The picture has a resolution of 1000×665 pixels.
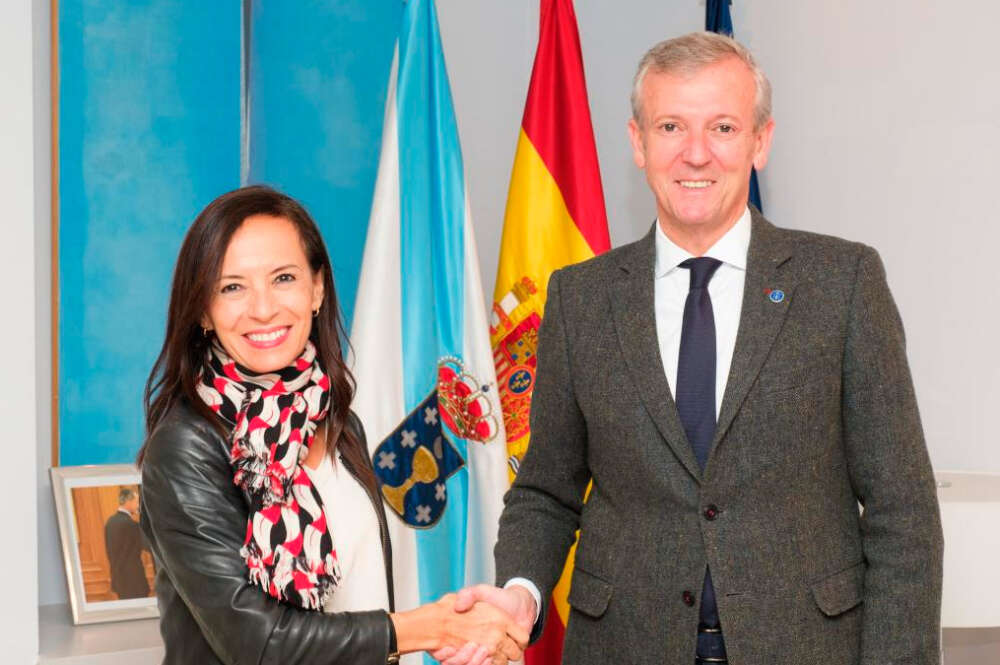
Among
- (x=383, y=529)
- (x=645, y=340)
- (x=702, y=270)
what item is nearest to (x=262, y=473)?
(x=383, y=529)

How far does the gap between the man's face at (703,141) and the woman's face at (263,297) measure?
60 centimetres

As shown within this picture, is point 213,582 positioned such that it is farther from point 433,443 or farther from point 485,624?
point 433,443

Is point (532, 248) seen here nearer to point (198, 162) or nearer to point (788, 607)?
point (198, 162)

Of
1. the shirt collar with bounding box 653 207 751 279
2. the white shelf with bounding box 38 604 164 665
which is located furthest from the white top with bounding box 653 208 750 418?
the white shelf with bounding box 38 604 164 665

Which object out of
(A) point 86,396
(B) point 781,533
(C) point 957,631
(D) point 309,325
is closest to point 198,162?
(A) point 86,396

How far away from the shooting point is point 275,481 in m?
1.60

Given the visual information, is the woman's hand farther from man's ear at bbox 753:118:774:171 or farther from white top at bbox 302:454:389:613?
man's ear at bbox 753:118:774:171

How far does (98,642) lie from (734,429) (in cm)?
177

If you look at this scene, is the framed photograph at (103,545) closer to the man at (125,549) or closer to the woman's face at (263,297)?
the man at (125,549)

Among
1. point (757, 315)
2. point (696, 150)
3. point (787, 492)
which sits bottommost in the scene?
point (787, 492)

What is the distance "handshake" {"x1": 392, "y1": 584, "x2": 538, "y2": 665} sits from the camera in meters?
1.83

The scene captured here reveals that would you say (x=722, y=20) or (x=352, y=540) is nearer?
(x=352, y=540)

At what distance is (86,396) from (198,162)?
28.3 inches

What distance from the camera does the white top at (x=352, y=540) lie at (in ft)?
5.65
